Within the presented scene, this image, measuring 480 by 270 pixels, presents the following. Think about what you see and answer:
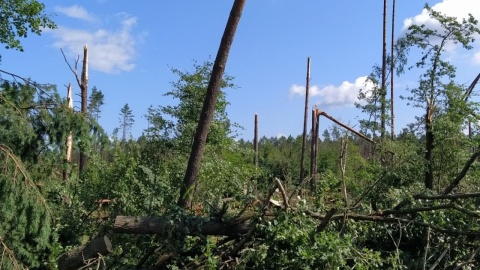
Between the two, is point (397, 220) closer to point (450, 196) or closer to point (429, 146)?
point (450, 196)

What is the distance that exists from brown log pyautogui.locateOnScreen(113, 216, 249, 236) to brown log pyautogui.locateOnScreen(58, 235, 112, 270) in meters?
0.42

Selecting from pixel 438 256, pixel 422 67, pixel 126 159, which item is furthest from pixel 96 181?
pixel 422 67

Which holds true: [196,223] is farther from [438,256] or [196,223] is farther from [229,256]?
[438,256]

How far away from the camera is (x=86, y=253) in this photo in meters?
5.76

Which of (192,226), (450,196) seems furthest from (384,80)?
(192,226)

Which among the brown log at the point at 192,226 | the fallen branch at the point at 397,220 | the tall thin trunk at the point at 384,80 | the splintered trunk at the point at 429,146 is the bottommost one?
the brown log at the point at 192,226

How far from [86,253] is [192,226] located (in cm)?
131

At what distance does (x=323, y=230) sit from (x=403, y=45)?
14279mm

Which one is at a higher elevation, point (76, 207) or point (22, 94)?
point (22, 94)

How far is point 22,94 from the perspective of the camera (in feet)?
21.1

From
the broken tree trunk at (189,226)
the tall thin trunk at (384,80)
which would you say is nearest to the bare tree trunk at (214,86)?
the broken tree trunk at (189,226)

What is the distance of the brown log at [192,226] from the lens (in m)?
5.19

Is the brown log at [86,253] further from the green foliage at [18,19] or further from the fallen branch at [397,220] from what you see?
the green foliage at [18,19]

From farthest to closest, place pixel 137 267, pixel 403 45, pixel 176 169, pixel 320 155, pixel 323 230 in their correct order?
pixel 320 155 → pixel 403 45 → pixel 176 169 → pixel 137 267 → pixel 323 230
